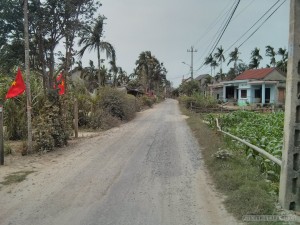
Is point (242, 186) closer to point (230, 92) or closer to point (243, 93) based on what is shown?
point (243, 93)

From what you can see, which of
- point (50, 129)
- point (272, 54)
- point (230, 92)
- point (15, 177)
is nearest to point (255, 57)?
point (272, 54)

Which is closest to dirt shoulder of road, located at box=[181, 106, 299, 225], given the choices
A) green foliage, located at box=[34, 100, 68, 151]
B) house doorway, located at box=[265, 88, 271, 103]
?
green foliage, located at box=[34, 100, 68, 151]

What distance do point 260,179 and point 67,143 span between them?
31.1 feet

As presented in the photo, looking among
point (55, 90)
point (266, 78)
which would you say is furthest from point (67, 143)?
point (266, 78)

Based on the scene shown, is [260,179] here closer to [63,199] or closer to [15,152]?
[63,199]

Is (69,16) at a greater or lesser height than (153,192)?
greater

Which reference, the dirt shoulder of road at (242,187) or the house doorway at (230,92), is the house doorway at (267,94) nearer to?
the house doorway at (230,92)

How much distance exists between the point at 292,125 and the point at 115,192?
12.4ft

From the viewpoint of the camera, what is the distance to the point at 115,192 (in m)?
8.01

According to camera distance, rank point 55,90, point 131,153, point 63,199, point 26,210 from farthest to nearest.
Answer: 1. point 55,90
2. point 131,153
3. point 63,199
4. point 26,210

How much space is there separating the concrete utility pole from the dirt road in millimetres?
1125

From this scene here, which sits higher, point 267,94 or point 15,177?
point 267,94

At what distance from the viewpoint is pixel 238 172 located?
873cm

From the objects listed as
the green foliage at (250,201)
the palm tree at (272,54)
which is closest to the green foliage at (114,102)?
the green foliage at (250,201)
